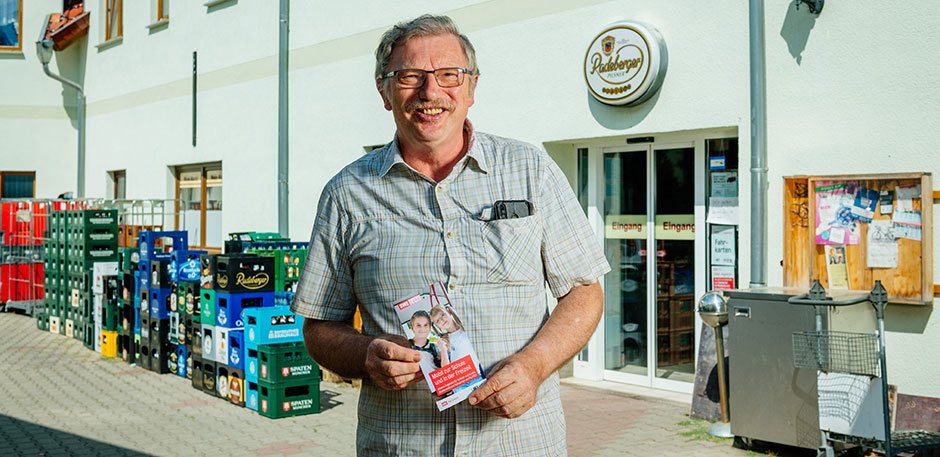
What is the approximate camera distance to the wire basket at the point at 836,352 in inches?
229

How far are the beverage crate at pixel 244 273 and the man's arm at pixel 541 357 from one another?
6988 millimetres

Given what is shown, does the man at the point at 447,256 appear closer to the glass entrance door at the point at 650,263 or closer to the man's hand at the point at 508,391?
the man's hand at the point at 508,391

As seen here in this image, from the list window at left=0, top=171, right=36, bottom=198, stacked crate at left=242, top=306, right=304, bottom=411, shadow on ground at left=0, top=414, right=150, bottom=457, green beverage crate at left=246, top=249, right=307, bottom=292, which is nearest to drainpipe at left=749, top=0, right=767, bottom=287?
stacked crate at left=242, top=306, right=304, bottom=411

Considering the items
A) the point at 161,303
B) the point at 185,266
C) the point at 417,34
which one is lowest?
the point at 161,303

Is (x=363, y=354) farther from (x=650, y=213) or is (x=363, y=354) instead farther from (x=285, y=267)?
(x=285, y=267)

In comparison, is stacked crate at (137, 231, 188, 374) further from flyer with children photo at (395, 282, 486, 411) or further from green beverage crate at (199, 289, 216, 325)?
flyer with children photo at (395, 282, 486, 411)

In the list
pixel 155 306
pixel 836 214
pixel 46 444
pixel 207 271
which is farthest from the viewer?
pixel 155 306

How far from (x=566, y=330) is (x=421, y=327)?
404 mm

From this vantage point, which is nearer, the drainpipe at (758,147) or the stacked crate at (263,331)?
the drainpipe at (758,147)

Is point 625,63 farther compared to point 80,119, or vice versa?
point 80,119

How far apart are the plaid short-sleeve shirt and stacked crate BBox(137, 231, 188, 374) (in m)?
8.58

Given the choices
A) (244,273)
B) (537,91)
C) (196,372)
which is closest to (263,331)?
(244,273)

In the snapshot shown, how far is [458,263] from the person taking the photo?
2314 mm

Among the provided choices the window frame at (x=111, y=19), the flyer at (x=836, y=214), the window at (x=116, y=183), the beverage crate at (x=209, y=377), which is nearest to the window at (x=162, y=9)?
the window frame at (x=111, y=19)
